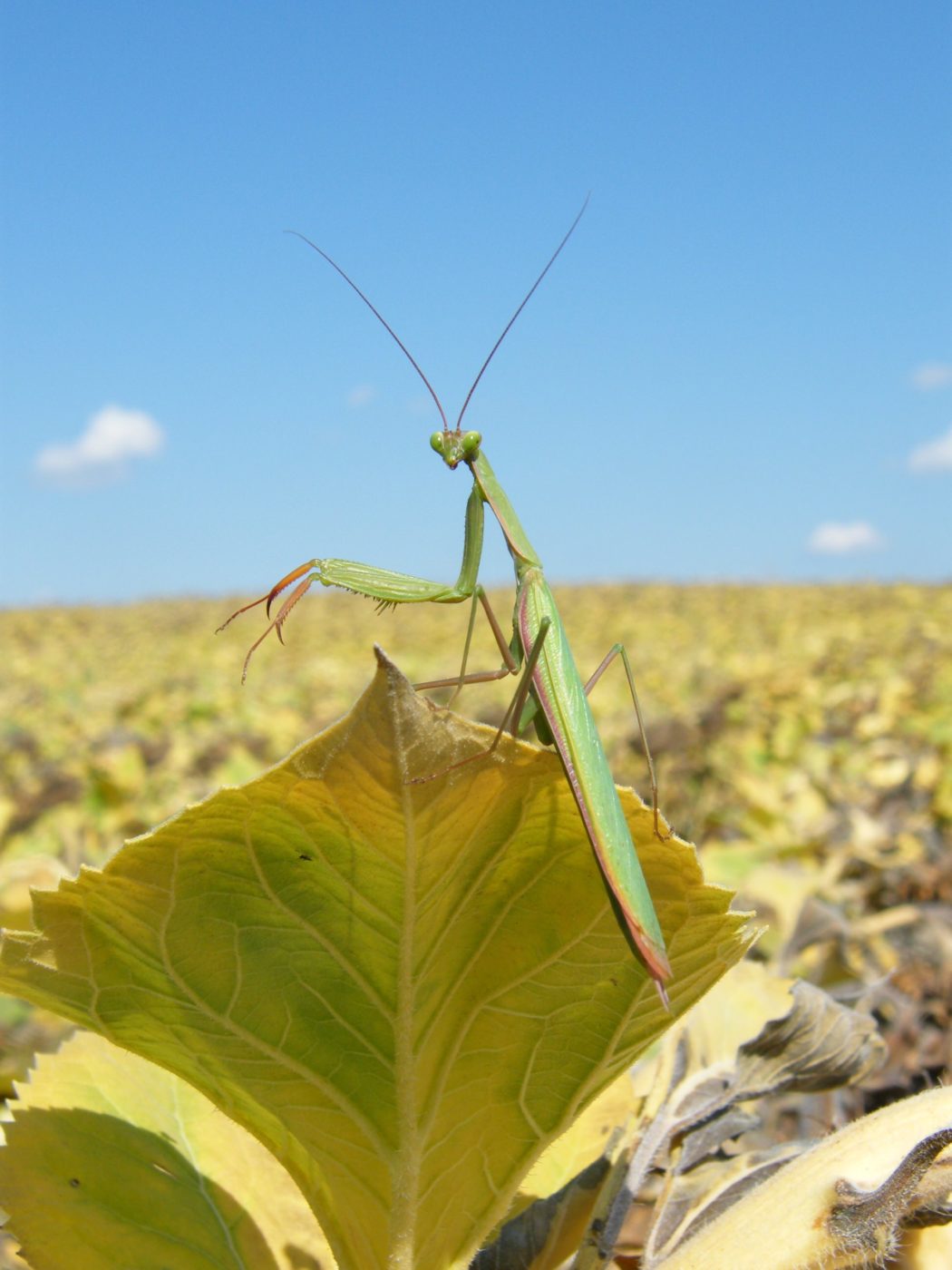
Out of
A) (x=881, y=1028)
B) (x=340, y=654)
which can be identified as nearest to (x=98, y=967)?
(x=881, y=1028)

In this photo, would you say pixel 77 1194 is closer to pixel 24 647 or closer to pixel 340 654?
pixel 340 654

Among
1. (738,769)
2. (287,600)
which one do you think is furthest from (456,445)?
(738,769)

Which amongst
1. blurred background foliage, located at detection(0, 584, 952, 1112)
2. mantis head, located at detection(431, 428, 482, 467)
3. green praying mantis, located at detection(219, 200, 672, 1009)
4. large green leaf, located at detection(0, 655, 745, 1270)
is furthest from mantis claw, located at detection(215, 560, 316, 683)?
large green leaf, located at detection(0, 655, 745, 1270)

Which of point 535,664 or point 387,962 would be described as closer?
point 387,962

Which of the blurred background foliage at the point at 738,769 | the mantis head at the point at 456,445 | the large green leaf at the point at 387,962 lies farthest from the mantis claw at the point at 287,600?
the large green leaf at the point at 387,962

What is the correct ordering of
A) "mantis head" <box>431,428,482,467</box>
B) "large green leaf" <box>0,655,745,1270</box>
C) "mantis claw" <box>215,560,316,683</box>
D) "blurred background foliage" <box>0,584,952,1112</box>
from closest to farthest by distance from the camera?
1. "large green leaf" <box>0,655,745,1270</box>
2. "mantis claw" <box>215,560,316,683</box>
3. "blurred background foliage" <box>0,584,952,1112</box>
4. "mantis head" <box>431,428,482,467</box>

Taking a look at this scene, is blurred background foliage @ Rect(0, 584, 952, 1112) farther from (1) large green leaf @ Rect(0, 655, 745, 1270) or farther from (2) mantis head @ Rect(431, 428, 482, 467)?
(2) mantis head @ Rect(431, 428, 482, 467)

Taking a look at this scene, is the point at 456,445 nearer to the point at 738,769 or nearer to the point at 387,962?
the point at 387,962
